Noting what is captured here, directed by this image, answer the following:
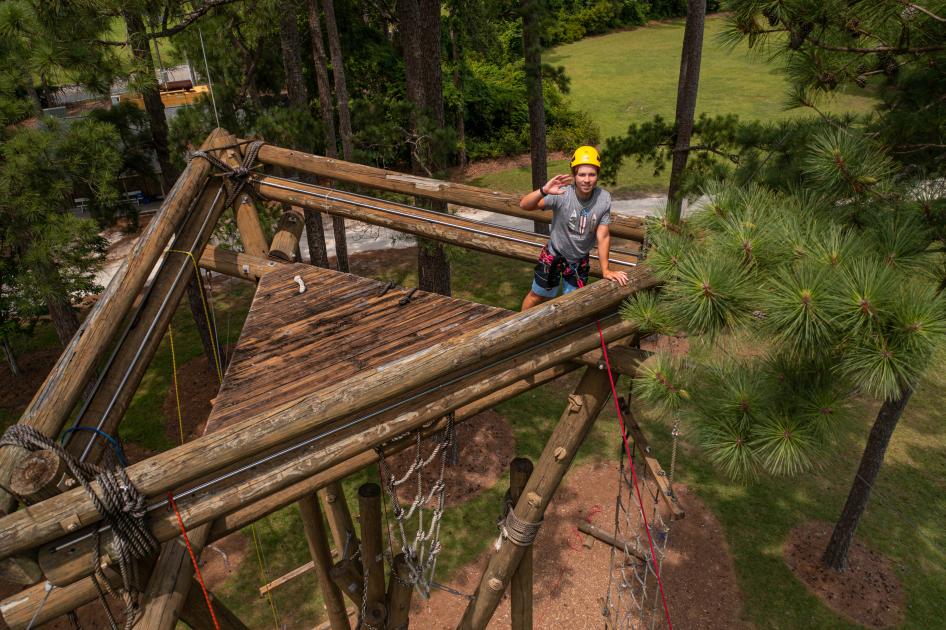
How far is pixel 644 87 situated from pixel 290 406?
3027cm

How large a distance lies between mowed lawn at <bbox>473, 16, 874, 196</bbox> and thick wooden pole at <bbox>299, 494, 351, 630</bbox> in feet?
51.4

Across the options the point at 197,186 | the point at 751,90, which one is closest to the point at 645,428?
the point at 197,186

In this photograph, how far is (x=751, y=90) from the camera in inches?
1099

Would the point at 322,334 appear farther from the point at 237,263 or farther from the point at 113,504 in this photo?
the point at 113,504

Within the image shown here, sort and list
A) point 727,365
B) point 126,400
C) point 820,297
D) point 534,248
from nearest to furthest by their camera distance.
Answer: point 820,297, point 727,365, point 126,400, point 534,248

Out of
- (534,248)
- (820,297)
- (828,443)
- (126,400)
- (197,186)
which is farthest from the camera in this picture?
(197,186)

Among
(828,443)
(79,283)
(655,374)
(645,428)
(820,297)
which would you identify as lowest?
(645,428)

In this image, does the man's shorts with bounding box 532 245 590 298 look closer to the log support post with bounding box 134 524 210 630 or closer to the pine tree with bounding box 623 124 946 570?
the pine tree with bounding box 623 124 946 570

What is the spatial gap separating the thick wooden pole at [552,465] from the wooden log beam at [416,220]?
100cm

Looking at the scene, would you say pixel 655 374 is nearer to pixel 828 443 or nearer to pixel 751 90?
pixel 828 443

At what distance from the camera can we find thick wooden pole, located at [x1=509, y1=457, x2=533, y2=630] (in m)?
4.77

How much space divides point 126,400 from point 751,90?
1191 inches

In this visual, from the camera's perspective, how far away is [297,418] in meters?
2.88

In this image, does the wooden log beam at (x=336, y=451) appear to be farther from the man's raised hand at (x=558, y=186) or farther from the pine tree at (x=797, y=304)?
the man's raised hand at (x=558, y=186)
